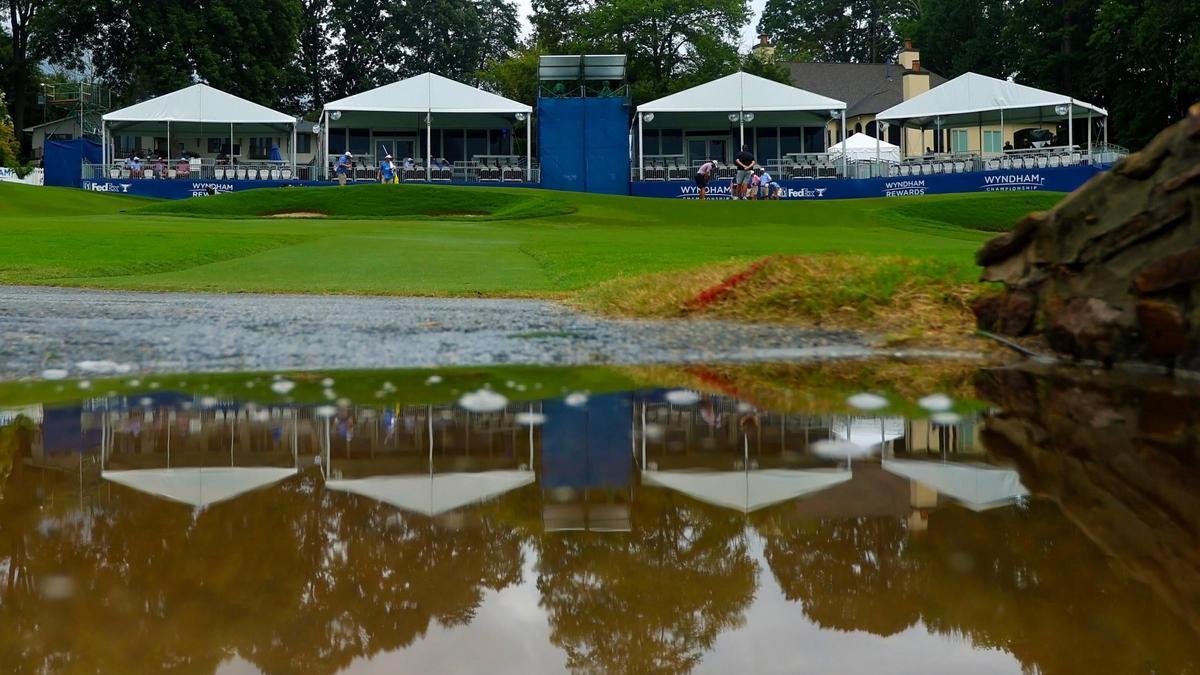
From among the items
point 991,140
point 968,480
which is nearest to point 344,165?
point 991,140

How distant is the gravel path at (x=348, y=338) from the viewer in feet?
18.9

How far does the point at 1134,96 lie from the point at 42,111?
62.8 meters

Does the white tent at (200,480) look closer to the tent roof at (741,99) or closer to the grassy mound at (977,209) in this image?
the grassy mound at (977,209)

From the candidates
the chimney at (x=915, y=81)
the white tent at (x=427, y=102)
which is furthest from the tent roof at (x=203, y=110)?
the chimney at (x=915, y=81)

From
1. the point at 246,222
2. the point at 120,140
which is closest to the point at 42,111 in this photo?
the point at 120,140

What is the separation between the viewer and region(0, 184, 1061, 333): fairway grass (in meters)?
8.95

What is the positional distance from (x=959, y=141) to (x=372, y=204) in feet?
133

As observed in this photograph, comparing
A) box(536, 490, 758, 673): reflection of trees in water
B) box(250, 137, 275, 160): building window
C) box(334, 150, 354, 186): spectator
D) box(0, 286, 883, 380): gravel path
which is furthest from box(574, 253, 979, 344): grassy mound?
box(250, 137, 275, 160): building window

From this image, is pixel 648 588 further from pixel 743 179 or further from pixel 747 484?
pixel 743 179

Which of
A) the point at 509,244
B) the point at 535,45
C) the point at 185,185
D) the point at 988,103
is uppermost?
the point at 535,45

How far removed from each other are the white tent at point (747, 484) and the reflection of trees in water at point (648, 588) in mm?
151

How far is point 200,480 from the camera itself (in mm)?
2969

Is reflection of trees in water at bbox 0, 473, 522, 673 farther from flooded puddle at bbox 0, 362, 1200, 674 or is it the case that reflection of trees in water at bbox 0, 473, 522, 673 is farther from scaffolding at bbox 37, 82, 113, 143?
scaffolding at bbox 37, 82, 113, 143

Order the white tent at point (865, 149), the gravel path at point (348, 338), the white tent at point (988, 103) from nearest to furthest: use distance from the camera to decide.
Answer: the gravel path at point (348, 338) → the white tent at point (988, 103) → the white tent at point (865, 149)
